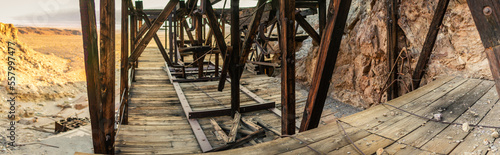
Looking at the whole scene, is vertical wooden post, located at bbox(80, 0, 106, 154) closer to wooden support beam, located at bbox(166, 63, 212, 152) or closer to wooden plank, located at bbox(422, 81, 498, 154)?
wooden support beam, located at bbox(166, 63, 212, 152)

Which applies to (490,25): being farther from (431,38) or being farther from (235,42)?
(235,42)

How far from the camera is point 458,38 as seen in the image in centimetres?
453

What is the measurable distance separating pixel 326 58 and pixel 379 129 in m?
0.71

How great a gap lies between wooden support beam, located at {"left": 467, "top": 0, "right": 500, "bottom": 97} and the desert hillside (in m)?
11.4

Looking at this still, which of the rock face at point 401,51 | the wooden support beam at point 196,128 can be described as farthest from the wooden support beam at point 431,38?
the wooden support beam at point 196,128

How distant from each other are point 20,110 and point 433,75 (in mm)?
10362

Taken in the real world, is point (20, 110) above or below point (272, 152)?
below

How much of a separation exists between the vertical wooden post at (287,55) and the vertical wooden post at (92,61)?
5.39ft

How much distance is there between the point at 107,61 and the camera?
2611 mm

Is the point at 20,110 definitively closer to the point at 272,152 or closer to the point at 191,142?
the point at 191,142

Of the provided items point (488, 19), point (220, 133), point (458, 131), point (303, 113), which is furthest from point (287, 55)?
point (220, 133)

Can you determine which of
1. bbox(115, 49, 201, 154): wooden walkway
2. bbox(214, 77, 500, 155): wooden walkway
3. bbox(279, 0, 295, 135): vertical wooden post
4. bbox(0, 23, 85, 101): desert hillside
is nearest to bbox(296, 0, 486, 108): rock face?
bbox(214, 77, 500, 155): wooden walkway

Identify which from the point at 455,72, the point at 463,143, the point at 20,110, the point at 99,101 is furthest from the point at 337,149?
the point at 20,110

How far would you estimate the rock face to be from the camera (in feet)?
14.4
